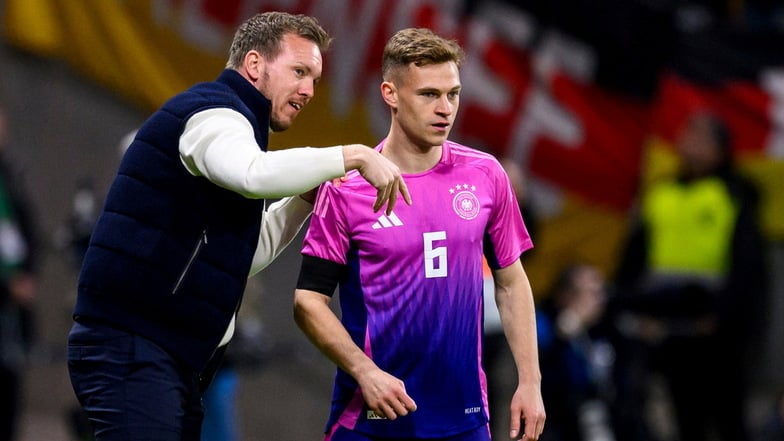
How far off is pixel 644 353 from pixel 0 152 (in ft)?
12.4

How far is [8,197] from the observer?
7.80 metres

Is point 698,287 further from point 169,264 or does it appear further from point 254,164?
point 254,164

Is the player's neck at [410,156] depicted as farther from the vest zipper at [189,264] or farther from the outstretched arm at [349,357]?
the vest zipper at [189,264]

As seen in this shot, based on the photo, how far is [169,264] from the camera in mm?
4180

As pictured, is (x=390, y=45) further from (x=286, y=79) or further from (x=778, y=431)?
(x=778, y=431)

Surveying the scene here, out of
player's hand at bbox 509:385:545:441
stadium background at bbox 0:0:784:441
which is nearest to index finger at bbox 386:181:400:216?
player's hand at bbox 509:385:545:441

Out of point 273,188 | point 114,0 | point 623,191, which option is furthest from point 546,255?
point 273,188

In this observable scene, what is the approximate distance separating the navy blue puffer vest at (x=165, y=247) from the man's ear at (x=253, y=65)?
0.55 feet

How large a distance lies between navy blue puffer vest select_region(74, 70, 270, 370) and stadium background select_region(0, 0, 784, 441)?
4.85 metres

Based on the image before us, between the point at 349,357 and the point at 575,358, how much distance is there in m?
3.78

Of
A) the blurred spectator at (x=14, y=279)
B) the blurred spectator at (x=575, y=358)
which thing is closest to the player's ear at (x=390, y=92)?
the blurred spectator at (x=575, y=358)

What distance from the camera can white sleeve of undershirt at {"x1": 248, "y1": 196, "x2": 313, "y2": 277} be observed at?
15.4ft

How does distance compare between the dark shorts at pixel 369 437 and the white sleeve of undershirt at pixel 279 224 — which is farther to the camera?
the white sleeve of undershirt at pixel 279 224

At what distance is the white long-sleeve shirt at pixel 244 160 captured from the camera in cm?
391
